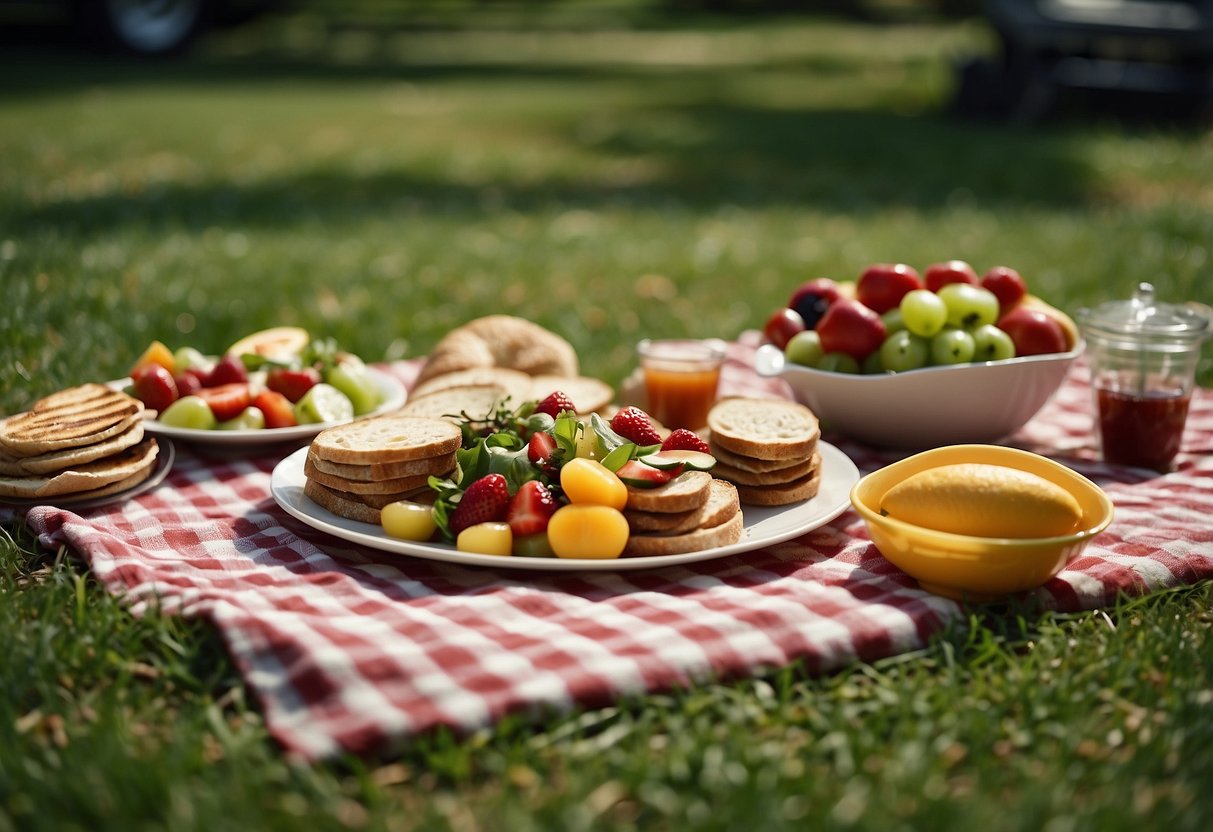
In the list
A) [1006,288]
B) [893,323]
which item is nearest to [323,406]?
[893,323]

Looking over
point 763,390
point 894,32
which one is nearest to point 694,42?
point 894,32

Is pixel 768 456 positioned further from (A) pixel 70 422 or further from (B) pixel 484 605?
(A) pixel 70 422

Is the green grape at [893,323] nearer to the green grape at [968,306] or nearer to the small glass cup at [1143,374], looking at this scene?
the green grape at [968,306]

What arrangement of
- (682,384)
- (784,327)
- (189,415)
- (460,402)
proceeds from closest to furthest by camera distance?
(460,402), (189,415), (682,384), (784,327)

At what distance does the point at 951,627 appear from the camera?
2.75 metres

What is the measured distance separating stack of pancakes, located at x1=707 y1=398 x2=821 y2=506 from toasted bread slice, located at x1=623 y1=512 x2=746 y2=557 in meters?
0.33

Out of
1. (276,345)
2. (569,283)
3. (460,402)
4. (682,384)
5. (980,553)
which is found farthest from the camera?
(569,283)

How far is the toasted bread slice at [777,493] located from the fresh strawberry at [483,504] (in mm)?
697

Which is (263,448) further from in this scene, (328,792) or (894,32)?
(894,32)

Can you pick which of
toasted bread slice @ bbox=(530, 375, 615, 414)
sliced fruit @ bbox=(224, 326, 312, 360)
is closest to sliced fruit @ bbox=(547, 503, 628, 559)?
toasted bread slice @ bbox=(530, 375, 615, 414)

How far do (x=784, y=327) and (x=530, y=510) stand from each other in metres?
1.52

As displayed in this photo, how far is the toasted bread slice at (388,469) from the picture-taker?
308 centimetres

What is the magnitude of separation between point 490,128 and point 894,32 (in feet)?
50.0

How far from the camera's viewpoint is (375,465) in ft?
10.1
